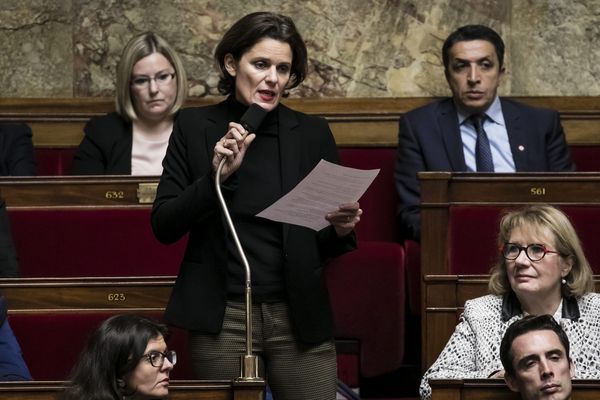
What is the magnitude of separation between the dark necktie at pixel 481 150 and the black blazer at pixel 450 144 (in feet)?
0.11

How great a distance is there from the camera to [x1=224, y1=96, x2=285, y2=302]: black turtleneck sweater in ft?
6.37

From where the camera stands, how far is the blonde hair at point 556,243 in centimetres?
211

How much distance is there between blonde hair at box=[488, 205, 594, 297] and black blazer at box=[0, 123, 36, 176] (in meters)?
1.23

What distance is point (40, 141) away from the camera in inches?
132

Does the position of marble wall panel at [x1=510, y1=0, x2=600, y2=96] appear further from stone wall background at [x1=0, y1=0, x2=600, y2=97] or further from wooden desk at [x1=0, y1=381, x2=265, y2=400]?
wooden desk at [x1=0, y1=381, x2=265, y2=400]

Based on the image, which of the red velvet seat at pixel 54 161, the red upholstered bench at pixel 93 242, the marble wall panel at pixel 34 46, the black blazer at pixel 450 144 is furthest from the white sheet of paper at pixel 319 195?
the marble wall panel at pixel 34 46

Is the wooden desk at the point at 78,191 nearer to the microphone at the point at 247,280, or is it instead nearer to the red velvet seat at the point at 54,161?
the red velvet seat at the point at 54,161

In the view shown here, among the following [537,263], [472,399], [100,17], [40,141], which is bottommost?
[472,399]

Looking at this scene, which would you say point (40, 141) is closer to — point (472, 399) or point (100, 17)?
point (100, 17)

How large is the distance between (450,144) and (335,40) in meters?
A: 0.72

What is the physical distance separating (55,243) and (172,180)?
74cm

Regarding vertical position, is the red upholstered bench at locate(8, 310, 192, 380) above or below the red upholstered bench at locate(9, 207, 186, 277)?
below

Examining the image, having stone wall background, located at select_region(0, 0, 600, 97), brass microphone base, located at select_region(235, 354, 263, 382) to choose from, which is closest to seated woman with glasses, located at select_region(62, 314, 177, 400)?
brass microphone base, located at select_region(235, 354, 263, 382)

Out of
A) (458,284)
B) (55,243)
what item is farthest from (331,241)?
(55,243)
